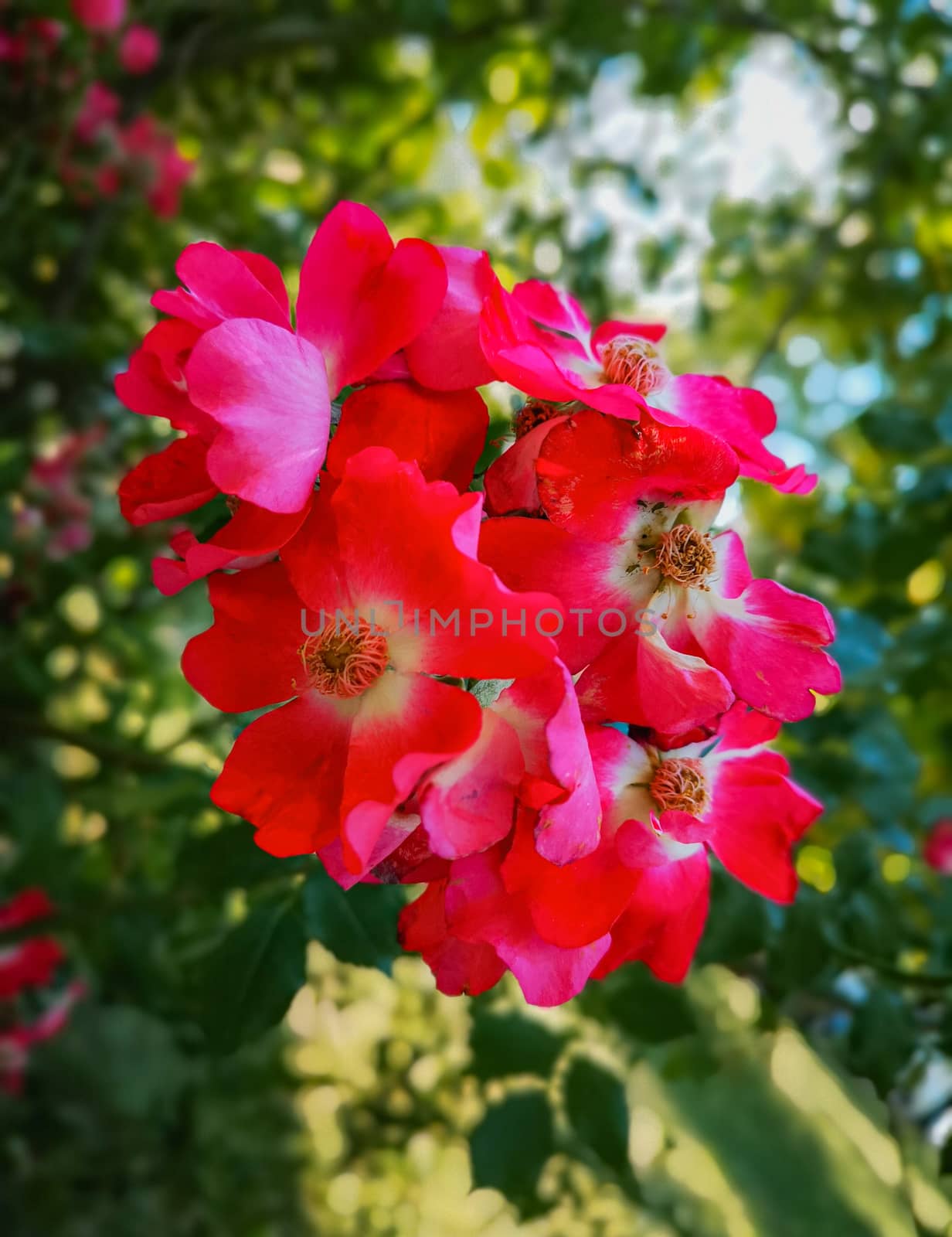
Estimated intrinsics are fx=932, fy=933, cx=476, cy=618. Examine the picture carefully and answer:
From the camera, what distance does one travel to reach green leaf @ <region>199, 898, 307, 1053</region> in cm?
52

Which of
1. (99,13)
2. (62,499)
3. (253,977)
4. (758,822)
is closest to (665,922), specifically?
(758,822)

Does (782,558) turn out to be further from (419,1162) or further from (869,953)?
(419,1162)

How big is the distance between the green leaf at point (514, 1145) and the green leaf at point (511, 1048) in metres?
0.02

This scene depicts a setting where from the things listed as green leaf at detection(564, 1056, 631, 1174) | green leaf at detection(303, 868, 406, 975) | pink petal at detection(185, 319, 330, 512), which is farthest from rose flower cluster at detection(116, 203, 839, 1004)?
green leaf at detection(564, 1056, 631, 1174)

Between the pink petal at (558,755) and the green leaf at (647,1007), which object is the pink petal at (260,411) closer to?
the pink petal at (558,755)

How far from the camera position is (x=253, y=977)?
0.53 meters

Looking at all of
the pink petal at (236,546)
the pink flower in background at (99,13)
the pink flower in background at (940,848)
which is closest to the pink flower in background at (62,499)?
the pink flower in background at (99,13)

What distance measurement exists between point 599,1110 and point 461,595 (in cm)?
44

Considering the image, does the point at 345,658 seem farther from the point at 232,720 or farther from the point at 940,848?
the point at 940,848

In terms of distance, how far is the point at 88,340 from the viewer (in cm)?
127

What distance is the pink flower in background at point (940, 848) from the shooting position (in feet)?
4.33

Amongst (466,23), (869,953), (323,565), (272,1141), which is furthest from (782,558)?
(272,1141)

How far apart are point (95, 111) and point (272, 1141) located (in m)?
1.48

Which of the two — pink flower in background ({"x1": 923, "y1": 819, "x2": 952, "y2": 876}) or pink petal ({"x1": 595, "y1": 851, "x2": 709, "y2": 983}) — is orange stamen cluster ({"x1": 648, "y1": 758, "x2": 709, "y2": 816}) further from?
pink flower in background ({"x1": 923, "y1": 819, "x2": 952, "y2": 876})
